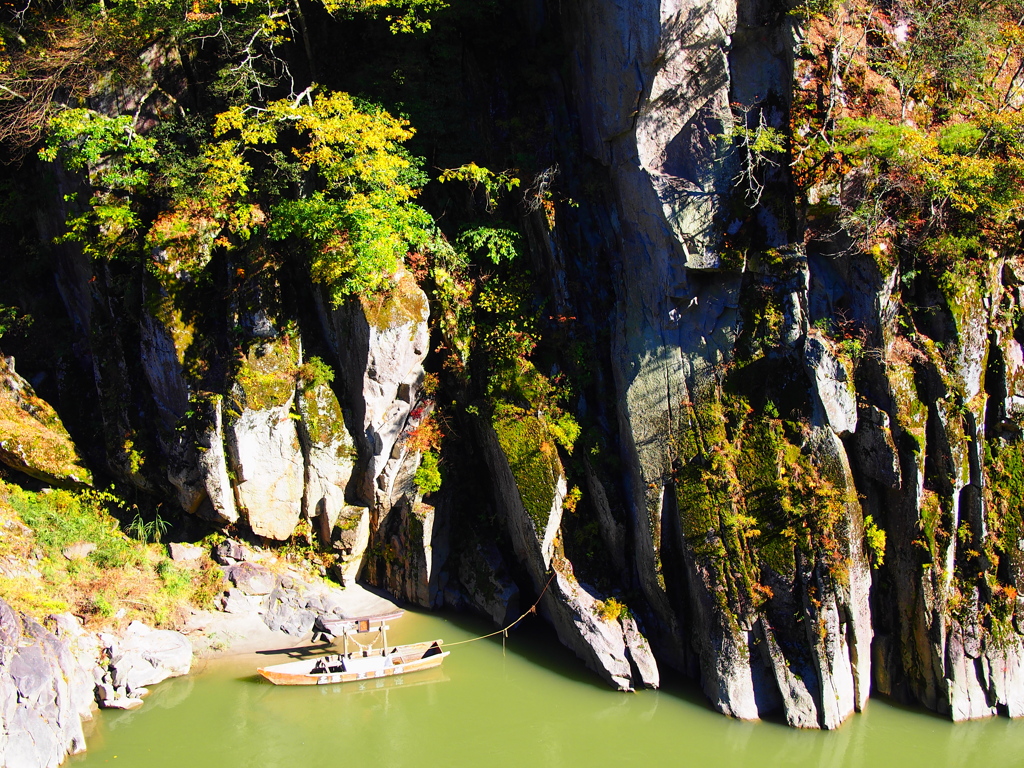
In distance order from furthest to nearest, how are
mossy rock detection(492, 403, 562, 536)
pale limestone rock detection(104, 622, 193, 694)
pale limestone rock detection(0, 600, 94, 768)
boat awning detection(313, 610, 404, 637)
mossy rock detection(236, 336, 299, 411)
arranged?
mossy rock detection(236, 336, 299, 411) < boat awning detection(313, 610, 404, 637) < mossy rock detection(492, 403, 562, 536) < pale limestone rock detection(104, 622, 193, 694) < pale limestone rock detection(0, 600, 94, 768)

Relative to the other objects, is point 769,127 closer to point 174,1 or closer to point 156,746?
point 174,1

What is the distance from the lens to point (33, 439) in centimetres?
1498

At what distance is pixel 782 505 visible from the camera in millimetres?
11898

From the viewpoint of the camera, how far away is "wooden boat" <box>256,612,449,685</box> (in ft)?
42.0

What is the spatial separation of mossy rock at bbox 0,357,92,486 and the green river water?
16.7 ft

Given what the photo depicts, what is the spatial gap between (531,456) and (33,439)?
9867 mm

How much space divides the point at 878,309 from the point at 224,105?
42.2 feet

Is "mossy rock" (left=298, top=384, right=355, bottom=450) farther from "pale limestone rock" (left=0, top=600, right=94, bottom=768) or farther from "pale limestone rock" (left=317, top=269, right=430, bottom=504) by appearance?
"pale limestone rock" (left=0, top=600, right=94, bottom=768)

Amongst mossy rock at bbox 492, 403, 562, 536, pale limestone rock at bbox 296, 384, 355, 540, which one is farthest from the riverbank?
mossy rock at bbox 492, 403, 562, 536

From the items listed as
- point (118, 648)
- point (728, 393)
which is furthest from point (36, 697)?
point (728, 393)

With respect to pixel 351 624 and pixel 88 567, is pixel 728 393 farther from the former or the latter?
pixel 88 567

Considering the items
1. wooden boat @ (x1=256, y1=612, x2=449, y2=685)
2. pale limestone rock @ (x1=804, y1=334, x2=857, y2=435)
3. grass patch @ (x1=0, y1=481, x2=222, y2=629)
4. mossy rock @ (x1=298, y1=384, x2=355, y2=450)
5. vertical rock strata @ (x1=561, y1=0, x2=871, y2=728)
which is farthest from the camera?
mossy rock @ (x1=298, y1=384, x2=355, y2=450)

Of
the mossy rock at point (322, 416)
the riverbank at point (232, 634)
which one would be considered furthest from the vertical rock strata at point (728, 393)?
the riverbank at point (232, 634)

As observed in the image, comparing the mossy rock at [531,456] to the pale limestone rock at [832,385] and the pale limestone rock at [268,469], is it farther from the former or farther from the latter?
the pale limestone rock at [832,385]
